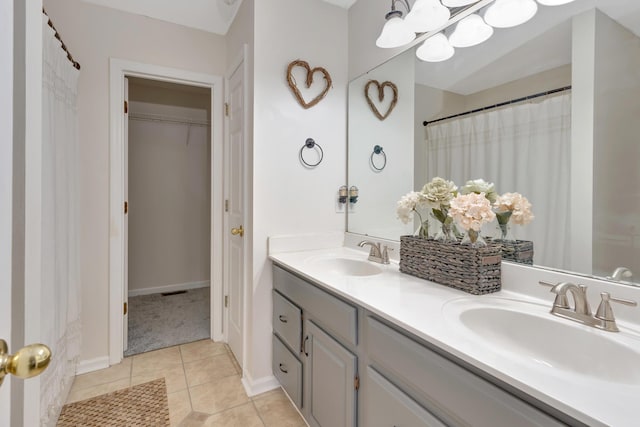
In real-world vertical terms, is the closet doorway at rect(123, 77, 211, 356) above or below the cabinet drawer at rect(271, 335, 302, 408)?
above

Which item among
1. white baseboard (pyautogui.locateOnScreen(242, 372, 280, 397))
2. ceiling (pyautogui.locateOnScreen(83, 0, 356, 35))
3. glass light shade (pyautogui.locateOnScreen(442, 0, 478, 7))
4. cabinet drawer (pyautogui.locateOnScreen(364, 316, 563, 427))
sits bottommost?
white baseboard (pyautogui.locateOnScreen(242, 372, 280, 397))

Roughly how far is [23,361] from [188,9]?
2406mm

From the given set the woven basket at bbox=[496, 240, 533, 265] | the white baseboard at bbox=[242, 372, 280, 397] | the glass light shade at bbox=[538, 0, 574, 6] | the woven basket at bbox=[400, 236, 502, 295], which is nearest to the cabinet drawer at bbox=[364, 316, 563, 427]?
the woven basket at bbox=[400, 236, 502, 295]

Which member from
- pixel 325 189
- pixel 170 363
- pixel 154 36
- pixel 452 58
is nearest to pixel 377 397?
pixel 325 189

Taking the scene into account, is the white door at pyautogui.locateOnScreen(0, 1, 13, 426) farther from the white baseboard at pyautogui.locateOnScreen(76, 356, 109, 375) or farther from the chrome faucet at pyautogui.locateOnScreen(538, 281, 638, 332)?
the white baseboard at pyautogui.locateOnScreen(76, 356, 109, 375)

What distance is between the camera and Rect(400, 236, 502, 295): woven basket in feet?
3.79

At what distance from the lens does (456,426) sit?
0.79 m

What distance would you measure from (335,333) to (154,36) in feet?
7.94

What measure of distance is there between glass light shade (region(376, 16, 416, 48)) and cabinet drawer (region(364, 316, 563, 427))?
4.26 feet

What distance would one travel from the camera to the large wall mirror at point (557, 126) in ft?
3.09

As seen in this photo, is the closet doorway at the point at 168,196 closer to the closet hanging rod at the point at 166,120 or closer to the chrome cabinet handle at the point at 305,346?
the closet hanging rod at the point at 166,120

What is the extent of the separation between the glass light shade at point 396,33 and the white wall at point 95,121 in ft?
5.84

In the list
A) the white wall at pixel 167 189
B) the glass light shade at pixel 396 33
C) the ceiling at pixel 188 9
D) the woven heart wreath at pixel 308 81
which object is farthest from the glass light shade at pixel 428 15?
the white wall at pixel 167 189

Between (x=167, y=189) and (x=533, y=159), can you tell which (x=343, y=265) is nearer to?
(x=533, y=159)
